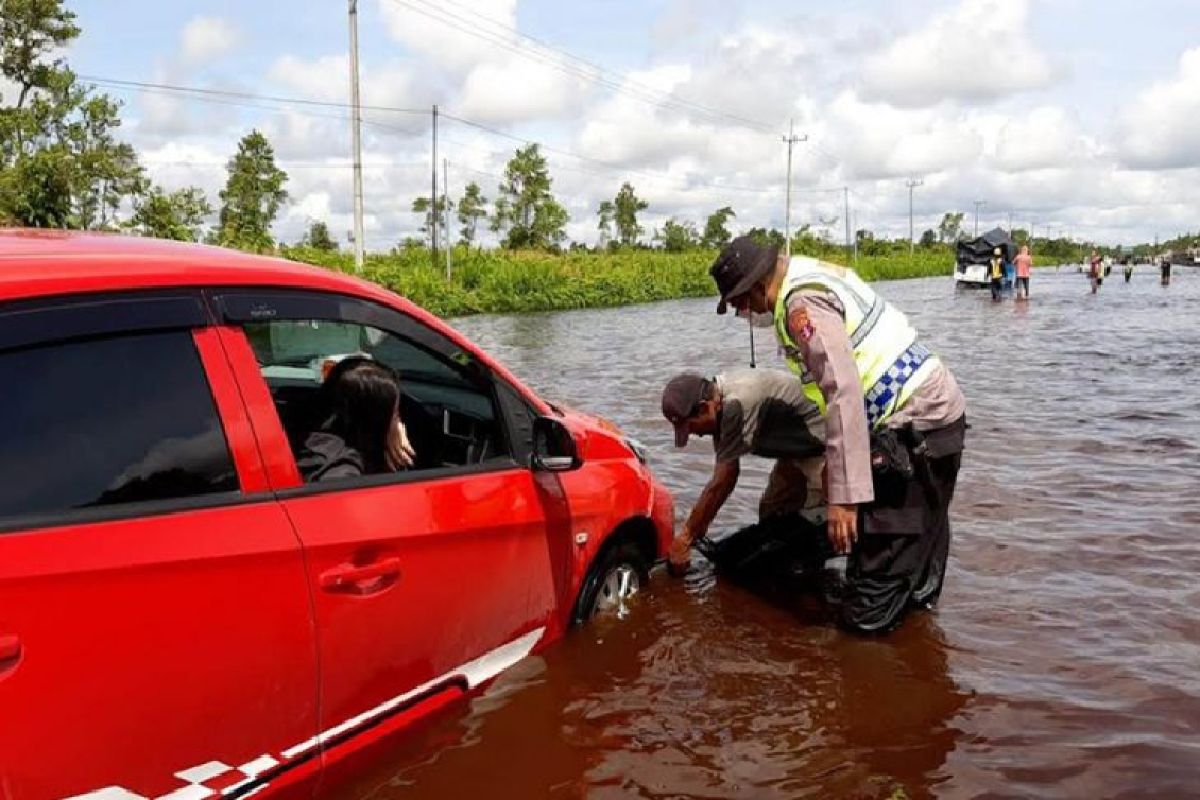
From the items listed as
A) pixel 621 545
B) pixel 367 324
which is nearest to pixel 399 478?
pixel 367 324

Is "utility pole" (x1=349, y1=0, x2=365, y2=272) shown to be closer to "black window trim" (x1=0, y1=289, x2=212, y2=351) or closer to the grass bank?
the grass bank

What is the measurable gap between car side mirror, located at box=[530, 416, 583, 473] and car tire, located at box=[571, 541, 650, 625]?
0.69 metres

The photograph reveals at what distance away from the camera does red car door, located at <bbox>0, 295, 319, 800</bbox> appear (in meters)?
1.94

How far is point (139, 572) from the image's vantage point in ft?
6.88

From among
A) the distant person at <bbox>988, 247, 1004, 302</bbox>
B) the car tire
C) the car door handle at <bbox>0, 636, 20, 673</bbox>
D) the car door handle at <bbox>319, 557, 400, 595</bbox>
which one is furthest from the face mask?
the distant person at <bbox>988, 247, 1004, 302</bbox>

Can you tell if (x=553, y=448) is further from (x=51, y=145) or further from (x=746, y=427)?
(x=51, y=145)

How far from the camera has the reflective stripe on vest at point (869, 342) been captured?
3887 millimetres

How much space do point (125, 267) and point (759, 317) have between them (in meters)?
2.51

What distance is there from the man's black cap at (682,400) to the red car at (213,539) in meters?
1.05

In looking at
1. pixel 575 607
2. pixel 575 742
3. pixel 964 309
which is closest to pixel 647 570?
pixel 575 607

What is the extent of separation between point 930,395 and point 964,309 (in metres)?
30.2

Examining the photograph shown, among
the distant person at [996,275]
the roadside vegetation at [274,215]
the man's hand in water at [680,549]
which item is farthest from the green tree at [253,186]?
the man's hand in water at [680,549]

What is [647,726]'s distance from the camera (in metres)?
3.76

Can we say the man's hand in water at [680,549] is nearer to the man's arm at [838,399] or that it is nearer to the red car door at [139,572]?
the man's arm at [838,399]
